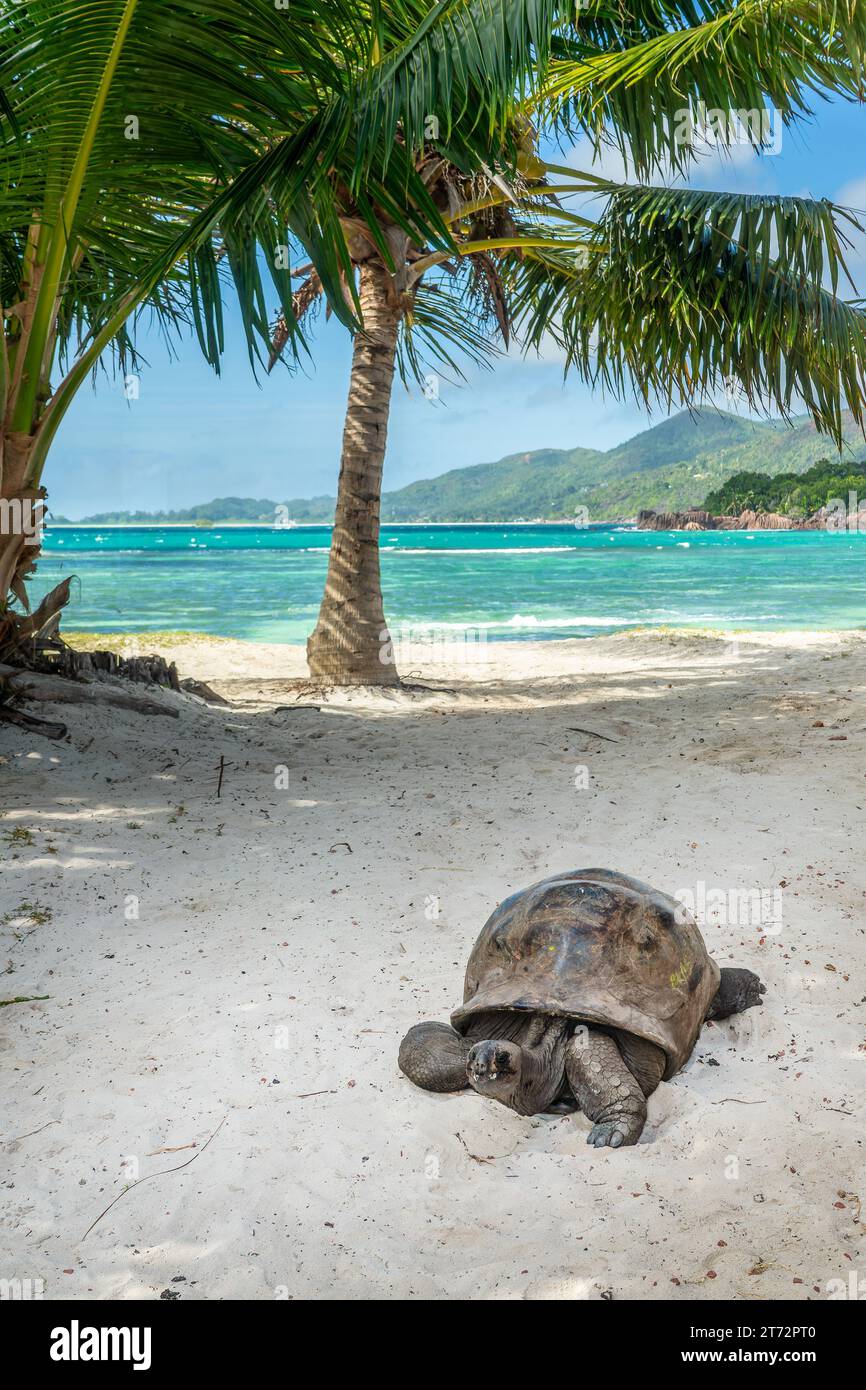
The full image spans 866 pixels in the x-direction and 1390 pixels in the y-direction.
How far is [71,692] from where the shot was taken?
6.76 meters

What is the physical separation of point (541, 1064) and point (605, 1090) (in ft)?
0.64

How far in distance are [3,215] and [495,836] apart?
13.5ft

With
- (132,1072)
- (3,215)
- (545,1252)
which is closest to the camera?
(545,1252)

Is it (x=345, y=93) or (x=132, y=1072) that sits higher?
(x=345, y=93)

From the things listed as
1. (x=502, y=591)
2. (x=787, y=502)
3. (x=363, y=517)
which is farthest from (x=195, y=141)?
(x=787, y=502)

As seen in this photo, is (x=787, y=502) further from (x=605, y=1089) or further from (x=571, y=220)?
(x=605, y=1089)

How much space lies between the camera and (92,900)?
13.8 feet

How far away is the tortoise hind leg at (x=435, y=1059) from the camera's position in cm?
286

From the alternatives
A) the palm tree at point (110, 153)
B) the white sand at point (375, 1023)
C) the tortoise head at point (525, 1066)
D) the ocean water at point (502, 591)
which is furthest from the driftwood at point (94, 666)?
the ocean water at point (502, 591)

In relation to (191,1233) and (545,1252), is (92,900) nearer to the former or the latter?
(191,1233)

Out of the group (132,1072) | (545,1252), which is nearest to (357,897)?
(132,1072)

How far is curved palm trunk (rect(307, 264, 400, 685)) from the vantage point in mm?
8914

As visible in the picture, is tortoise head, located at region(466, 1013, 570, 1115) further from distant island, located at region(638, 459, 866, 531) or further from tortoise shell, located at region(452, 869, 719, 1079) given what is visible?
distant island, located at region(638, 459, 866, 531)

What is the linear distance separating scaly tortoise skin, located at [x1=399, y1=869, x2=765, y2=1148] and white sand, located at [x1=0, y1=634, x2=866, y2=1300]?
0.10 metres
